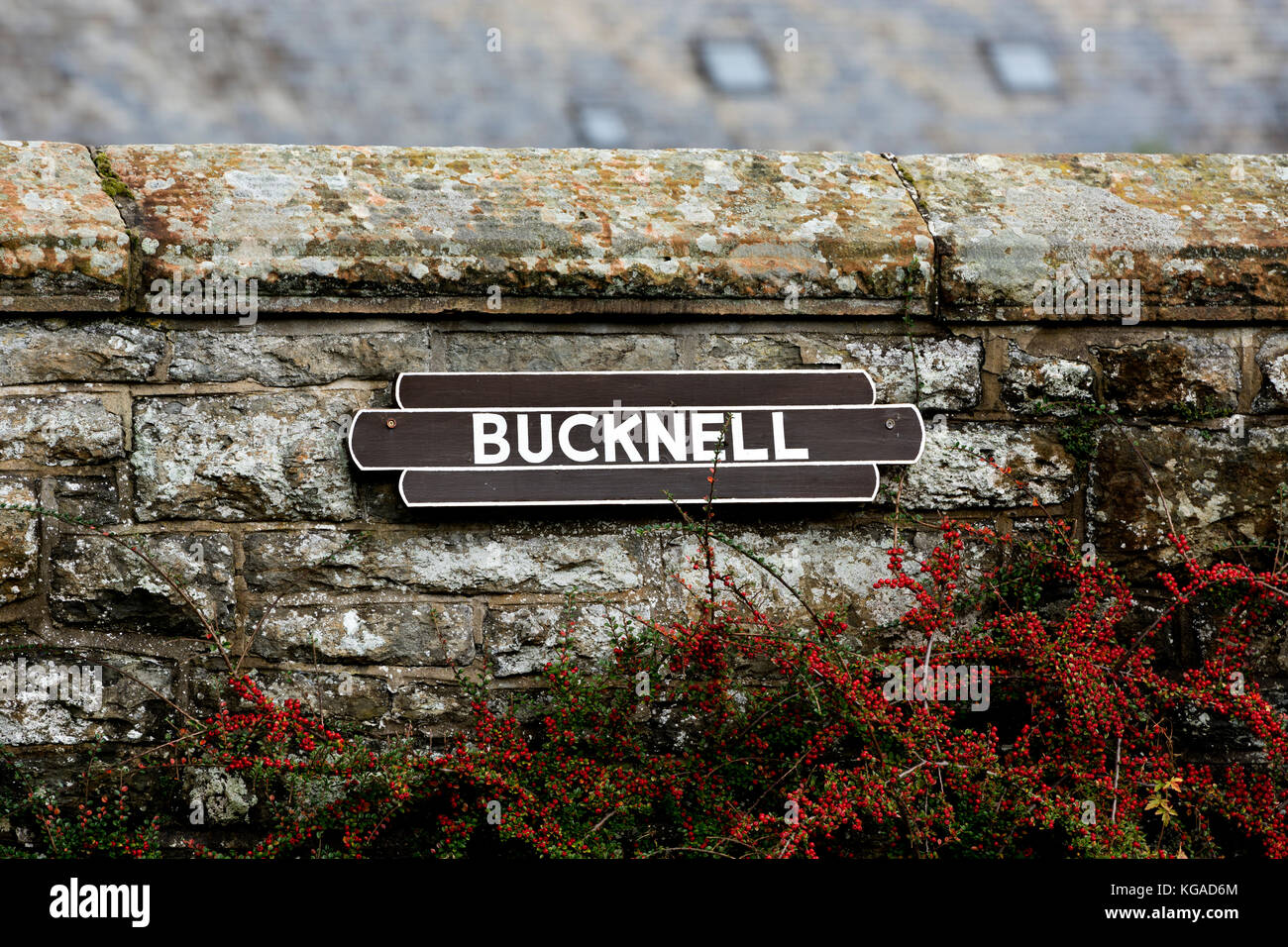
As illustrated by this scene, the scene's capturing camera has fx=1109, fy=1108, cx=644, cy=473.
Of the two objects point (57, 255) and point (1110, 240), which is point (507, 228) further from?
point (1110, 240)

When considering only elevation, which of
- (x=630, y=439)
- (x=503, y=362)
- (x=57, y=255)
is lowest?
(x=630, y=439)

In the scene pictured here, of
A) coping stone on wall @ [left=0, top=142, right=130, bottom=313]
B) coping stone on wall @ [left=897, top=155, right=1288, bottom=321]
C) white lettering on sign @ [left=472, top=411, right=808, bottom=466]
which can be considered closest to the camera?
coping stone on wall @ [left=0, top=142, right=130, bottom=313]

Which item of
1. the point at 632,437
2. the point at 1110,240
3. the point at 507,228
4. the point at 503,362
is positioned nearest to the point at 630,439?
the point at 632,437

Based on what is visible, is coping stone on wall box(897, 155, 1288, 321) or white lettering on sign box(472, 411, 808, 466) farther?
coping stone on wall box(897, 155, 1288, 321)

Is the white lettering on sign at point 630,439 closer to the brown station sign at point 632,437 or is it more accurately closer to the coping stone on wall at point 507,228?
the brown station sign at point 632,437

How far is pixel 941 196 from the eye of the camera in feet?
8.77

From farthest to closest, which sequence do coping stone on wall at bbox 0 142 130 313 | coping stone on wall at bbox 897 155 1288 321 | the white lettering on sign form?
1. coping stone on wall at bbox 897 155 1288 321
2. the white lettering on sign
3. coping stone on wall at bbox 0 142 130 313

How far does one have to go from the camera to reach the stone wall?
2.37 m

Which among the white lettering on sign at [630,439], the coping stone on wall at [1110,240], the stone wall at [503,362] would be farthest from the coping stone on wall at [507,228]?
the white lettering on sign at [630,439]

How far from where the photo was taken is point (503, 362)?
250cm

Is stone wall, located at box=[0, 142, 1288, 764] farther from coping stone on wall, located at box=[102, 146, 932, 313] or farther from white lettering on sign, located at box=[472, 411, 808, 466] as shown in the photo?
white lettering on sign, located at box=[472, 411, 808, 466]

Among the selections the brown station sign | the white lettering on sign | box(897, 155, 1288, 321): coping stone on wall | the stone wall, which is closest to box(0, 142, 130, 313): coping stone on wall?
the stone wall

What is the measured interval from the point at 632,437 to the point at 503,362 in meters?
0.34

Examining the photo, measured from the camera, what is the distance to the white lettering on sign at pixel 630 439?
2.42m
